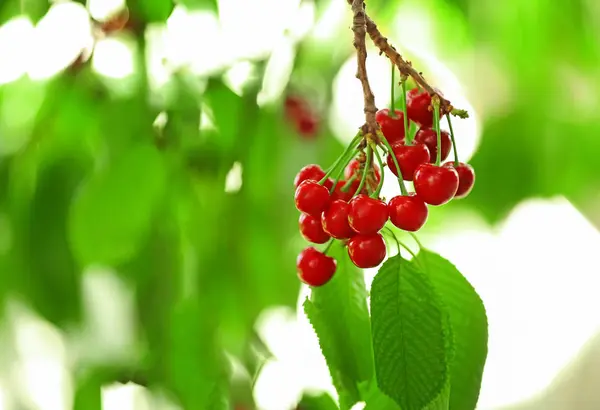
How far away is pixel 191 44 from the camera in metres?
0.63

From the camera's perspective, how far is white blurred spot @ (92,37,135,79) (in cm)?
66

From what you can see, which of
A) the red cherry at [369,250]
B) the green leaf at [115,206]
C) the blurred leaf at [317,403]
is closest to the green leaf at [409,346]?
the red cherry at [369,250]

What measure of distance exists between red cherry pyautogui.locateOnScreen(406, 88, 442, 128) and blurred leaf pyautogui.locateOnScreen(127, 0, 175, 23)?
232 mm

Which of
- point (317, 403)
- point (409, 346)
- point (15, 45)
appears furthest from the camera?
point (15, 45)

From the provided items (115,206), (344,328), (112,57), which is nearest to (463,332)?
(344,328)

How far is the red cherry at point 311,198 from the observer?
1.14 feet

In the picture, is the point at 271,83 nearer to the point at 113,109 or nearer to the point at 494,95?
the point at 113,109

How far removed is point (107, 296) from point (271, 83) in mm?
523

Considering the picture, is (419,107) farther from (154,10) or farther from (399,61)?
(154,10)

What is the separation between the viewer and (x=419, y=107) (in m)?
0.37

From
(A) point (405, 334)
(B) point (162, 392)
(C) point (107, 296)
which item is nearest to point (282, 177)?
(B) point (162, 392)

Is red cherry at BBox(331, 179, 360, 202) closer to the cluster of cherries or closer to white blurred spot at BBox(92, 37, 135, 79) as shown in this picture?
the cluster of cherries

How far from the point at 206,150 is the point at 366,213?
1.15 ft

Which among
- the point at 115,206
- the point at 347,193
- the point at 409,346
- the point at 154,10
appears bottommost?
the point at 409,346
